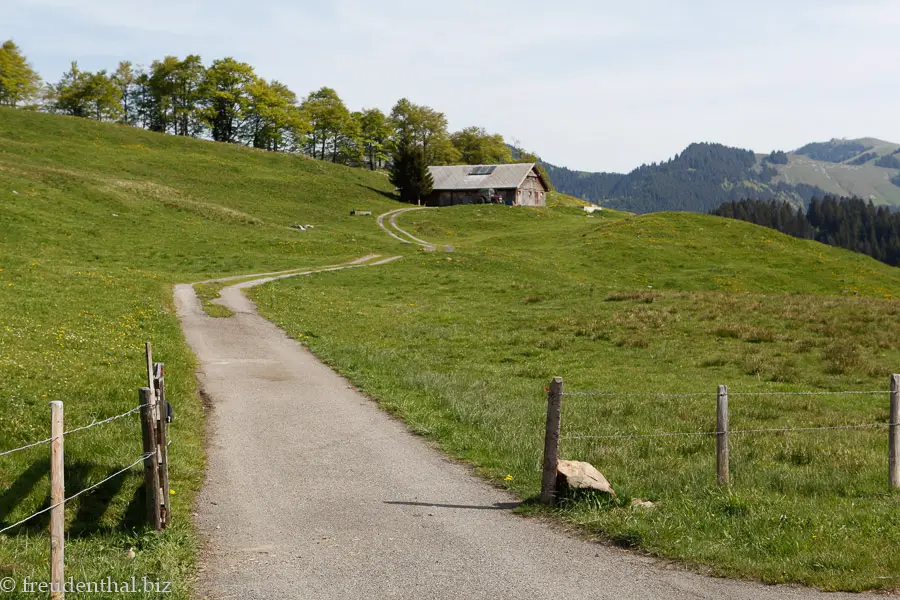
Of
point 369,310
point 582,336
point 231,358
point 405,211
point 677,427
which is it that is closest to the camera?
point 677,427

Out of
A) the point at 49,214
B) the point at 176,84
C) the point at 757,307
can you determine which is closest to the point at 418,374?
the point at 757,307

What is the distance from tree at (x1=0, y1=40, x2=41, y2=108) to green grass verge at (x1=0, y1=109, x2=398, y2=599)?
59.9 feet

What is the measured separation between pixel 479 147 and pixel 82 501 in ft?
471

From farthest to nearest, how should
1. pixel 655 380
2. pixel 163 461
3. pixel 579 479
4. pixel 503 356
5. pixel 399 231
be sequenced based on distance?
pixel 399 231
pixel 503 356
pixel 655 380
pixel 579 479
pixel 163 461

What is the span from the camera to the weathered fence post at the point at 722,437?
11992 millimetres

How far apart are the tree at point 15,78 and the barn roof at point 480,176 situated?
233ft

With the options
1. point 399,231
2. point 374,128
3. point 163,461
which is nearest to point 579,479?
point 163,461

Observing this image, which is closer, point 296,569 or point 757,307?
point 296,569

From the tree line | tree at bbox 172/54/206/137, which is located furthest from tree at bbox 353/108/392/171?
tree at bbox 172/54/206/137

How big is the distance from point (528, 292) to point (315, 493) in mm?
34592

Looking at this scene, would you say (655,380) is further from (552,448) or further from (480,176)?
(480,176)

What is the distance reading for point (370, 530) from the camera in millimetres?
10234

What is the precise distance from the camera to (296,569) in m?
8.95

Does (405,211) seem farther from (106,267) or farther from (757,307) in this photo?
(757,307)
